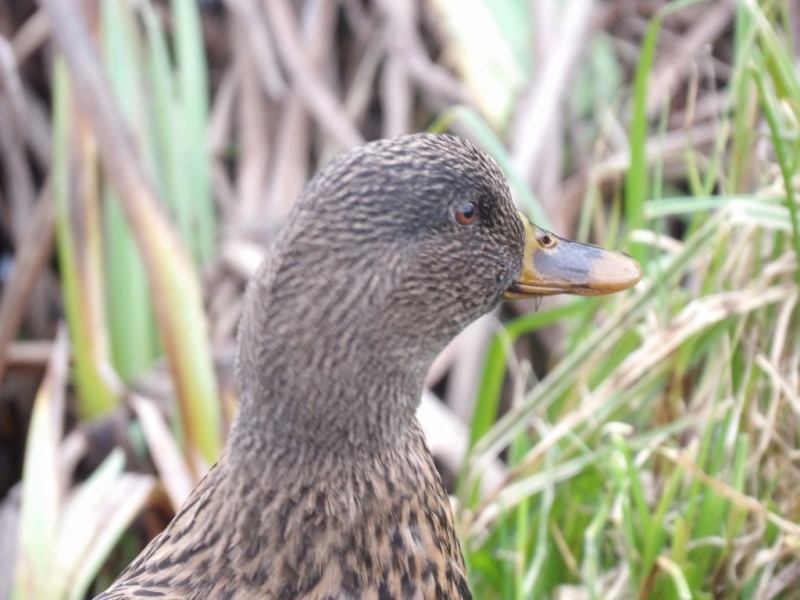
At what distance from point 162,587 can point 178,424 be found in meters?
0.69

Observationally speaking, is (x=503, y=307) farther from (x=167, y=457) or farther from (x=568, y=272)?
(x=568, y=272)

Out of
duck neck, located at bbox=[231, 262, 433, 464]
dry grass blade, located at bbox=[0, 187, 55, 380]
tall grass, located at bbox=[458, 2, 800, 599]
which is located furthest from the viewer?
dry grass blade, located at bbox=[0, 187, 55, 380]

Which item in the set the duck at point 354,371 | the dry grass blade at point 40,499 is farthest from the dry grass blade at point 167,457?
the duck at point 354,371

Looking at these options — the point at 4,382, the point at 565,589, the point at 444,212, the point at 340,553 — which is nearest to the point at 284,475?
the point at 340,553

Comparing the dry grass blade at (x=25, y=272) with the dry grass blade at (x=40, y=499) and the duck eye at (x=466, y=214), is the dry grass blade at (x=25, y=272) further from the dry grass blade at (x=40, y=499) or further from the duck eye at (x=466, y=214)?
the duck eye at (x=466, y=214)

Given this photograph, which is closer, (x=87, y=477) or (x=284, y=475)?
(x=284, y=475)

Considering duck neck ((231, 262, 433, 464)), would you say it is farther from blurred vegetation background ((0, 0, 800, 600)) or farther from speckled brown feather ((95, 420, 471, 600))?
blurred vegetation background ((0, 0, 800, 600))

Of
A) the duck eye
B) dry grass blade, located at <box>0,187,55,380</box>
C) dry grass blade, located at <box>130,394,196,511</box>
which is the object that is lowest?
dry grass blade, located at <box>130,394,196,511</box>

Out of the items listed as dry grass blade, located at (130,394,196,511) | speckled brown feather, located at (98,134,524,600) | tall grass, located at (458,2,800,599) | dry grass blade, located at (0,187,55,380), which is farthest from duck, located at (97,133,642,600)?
dry grass blade, located at (0,187,55,380)

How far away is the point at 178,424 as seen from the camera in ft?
5.06

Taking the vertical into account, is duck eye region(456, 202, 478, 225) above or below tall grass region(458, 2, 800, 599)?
above

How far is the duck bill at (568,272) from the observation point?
0.91 m

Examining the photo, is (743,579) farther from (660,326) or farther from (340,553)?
(340,553)

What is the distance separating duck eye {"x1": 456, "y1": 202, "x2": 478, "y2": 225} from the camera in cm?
83
